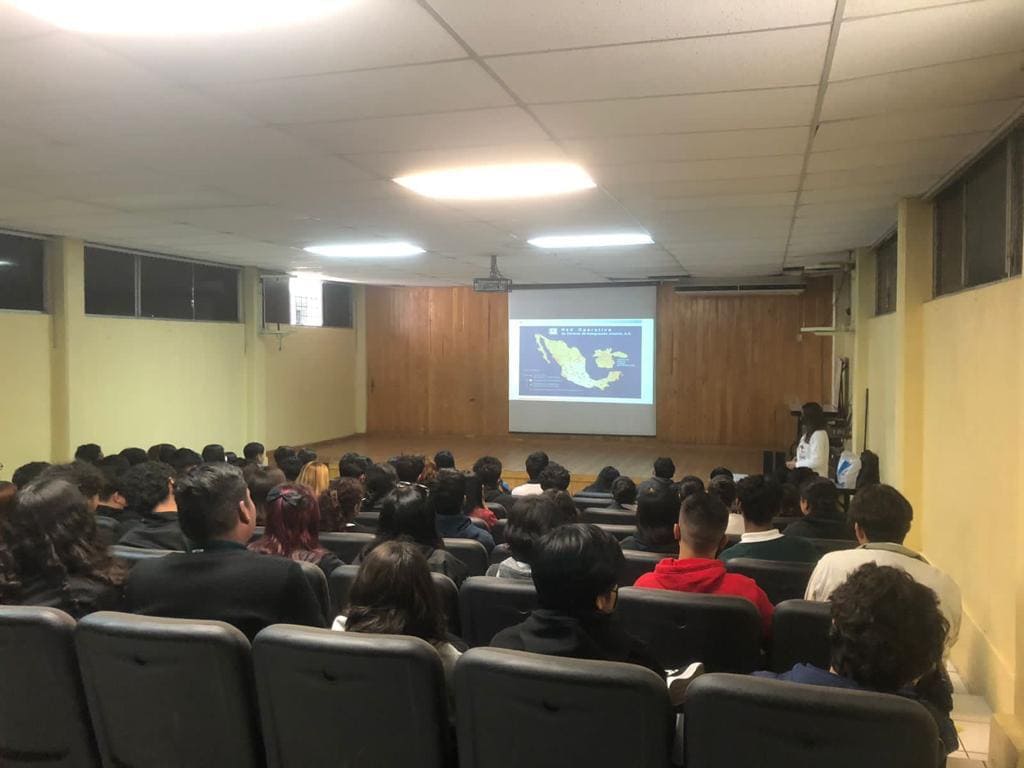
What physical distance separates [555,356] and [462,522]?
28.2ft

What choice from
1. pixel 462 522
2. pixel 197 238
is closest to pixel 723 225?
pixel 462 522

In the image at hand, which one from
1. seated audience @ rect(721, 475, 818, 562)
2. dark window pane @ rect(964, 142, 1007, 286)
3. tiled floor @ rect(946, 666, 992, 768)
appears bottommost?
tiled floor @ rect(946, 666, 992, 768)

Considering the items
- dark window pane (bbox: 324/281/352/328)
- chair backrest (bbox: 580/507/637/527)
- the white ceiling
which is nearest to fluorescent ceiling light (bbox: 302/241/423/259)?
the white ceiling

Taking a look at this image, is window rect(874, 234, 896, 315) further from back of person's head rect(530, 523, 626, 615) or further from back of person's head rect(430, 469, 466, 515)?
back of person's head rect(530, 523, 626, 615)

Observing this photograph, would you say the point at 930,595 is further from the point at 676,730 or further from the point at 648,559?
the point at 648,559

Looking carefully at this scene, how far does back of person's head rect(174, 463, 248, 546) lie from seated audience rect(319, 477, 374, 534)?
1508mm

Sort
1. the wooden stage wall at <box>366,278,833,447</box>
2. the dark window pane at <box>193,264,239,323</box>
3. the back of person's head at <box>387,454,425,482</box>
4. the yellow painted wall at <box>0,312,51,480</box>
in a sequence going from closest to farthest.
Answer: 1. the back of person's head at <box>387,454,425,482</box>
2. the yellow painted wall at <box>0,312,51,480</box>
3. the dark window pane at <box>193,264,239,323</box>
4. the wooden stage wall at <box>366,278,833,447</box>

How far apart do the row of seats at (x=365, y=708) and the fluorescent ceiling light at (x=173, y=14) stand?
1.73m

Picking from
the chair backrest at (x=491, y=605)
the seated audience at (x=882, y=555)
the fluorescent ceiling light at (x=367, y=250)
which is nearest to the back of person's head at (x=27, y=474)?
the chair backrest at (x=491, y=605)

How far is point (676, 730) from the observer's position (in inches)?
65.2

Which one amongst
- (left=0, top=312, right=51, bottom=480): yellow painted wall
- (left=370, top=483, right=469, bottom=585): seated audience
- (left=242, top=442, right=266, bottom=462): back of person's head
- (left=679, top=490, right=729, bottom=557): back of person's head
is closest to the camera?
(left=679, top=490, right=729, bottom=557): back of person's head

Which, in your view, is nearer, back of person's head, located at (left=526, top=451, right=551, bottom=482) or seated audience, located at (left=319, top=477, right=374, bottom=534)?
seated audience, located at (left=319, top=477, right=374, bottom=534)

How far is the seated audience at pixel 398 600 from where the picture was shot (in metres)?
1.89

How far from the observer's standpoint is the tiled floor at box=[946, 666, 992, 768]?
9.72ft
